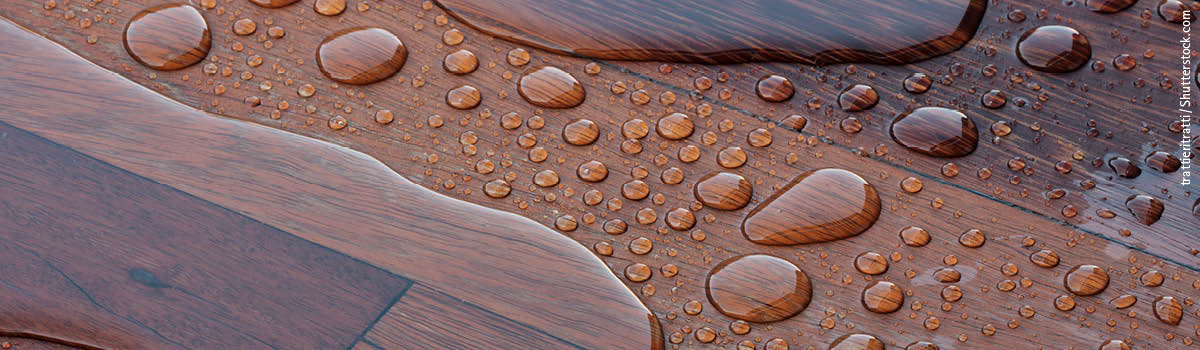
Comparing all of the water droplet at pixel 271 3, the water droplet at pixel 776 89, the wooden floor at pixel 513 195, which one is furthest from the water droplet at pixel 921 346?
the water droplet at pixel 271 3

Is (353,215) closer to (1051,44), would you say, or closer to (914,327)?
(914,327)

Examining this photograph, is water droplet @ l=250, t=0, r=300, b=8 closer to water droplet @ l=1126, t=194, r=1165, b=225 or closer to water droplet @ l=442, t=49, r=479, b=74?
water droplet @ l=442, t=49, r=479, b=74

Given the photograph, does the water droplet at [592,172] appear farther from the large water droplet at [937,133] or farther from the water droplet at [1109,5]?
the water droplet at [1109,5]

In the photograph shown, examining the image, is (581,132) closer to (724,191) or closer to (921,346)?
(724,191)

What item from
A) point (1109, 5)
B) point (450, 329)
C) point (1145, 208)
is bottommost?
point (450, 329)

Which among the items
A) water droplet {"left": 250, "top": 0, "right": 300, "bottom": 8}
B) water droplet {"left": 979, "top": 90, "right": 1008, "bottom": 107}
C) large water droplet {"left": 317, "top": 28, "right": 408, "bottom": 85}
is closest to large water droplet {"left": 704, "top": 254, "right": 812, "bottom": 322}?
water droplet {"left": 979, "top": 90, "right": 1008, "bottom": 107}

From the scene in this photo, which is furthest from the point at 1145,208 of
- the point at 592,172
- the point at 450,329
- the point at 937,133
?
the point at 450,329

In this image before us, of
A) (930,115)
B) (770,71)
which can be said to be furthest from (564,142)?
(930,115)
